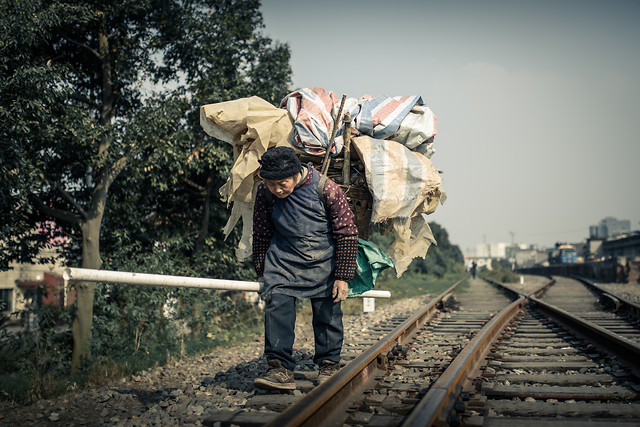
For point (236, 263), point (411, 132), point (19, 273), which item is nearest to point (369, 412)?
point (411, 132)

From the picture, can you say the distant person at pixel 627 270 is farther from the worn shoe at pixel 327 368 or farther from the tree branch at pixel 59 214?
the worn shoe at pixel 327 368

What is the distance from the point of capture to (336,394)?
319 cm

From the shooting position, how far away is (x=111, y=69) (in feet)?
36.2

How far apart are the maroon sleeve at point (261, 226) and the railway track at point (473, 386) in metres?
1.01

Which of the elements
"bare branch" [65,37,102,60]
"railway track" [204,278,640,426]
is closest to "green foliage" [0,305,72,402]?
"bare branch" [65,37,102,60]

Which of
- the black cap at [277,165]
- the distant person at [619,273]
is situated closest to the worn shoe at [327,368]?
the black cap at [277,165]

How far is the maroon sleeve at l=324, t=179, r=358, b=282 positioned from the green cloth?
0.84ft

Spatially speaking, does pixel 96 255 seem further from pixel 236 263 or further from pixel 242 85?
Answer: pixel 242 85

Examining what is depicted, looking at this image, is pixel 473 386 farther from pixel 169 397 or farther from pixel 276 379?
pixel 169 397

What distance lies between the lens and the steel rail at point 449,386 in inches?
103

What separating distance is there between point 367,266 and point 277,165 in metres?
1.15

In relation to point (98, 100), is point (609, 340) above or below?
below

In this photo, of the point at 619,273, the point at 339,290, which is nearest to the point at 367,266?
the point at 339,290

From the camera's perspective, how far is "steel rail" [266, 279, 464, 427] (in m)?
2.61
